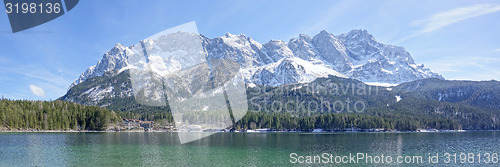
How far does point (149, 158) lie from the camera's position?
58.6 metres

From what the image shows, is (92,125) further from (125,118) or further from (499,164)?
(499,164)

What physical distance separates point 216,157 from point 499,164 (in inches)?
2202

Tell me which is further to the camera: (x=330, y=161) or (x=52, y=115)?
(x=52, y=115)

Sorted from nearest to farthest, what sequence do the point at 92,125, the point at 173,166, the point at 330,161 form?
the point at 173,166 < the point at 330,161 < the point at 92,125

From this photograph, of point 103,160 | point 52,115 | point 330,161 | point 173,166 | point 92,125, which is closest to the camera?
point 173,166

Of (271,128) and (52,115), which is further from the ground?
(52,115)

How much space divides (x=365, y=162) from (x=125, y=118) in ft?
584

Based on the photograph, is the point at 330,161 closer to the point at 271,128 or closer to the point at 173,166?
the point at 173,166

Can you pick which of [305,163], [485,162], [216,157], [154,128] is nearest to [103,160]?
[216,157]

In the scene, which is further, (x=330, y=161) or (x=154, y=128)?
(x=154, y=128)

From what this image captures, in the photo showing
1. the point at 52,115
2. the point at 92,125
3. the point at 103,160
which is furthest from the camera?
the point at 92,125

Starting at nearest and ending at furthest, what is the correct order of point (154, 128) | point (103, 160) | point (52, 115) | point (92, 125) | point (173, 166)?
point (173, 166), point (103, 160), point (52, 115), point (92, 125), point (154, 128)

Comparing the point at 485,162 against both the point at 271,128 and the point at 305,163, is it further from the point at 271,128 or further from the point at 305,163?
the point at 271,128

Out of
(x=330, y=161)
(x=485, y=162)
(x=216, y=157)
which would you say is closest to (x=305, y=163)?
(x=330, y=161)
